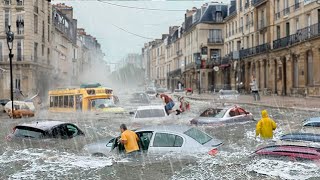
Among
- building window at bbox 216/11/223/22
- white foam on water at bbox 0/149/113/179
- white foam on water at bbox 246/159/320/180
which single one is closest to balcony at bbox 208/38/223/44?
building window at bbox 216/11/223/22

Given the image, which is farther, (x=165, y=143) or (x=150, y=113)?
(x=150, y=113)

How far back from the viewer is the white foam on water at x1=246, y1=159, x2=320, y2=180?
27.4ft

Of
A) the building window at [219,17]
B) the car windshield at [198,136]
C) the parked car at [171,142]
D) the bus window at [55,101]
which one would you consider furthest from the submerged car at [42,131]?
the building window at [219,17]

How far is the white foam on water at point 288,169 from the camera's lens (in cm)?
836

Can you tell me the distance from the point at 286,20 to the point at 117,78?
423 feet

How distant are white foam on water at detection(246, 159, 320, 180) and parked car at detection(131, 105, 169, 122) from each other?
10501 mm

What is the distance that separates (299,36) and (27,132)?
3488 centimetres

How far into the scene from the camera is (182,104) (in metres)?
27.9

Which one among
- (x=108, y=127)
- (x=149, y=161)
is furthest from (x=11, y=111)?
(x=149, y=161)

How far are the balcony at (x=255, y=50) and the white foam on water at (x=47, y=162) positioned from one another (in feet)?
144

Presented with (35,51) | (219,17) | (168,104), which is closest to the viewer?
(168,104)

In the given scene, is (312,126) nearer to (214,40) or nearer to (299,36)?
(299,36)

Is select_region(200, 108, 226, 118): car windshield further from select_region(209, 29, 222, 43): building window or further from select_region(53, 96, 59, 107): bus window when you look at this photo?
select_region(209, 29, 222, 43): building window

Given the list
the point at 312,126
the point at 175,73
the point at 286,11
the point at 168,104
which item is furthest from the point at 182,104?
the point at 175,73
